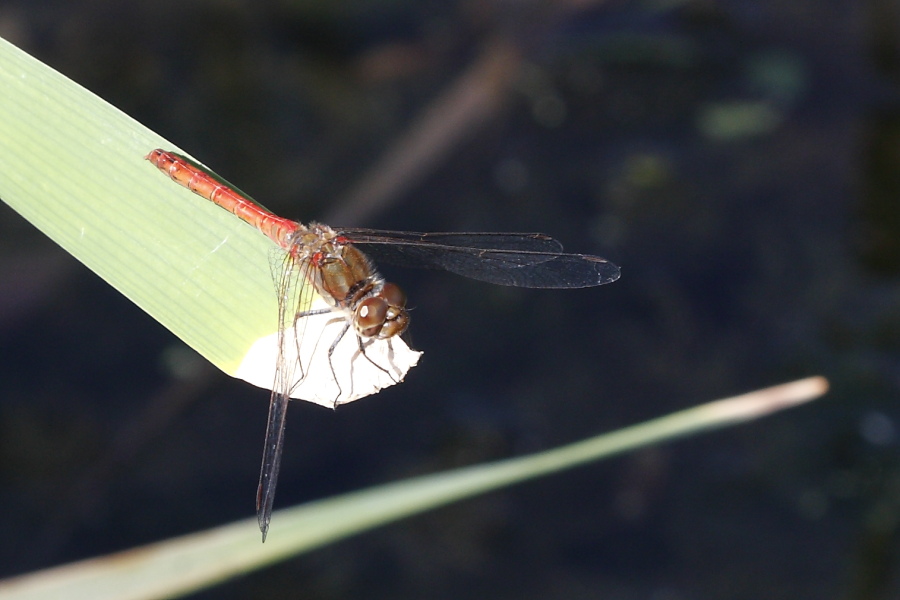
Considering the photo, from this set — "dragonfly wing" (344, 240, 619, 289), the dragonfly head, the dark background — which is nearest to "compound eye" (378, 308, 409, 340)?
the dragonfly head

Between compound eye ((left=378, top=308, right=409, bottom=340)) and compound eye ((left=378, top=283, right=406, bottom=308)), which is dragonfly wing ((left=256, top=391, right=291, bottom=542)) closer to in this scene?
compound eye ((left=378, top=308, right=409, bottom=340))

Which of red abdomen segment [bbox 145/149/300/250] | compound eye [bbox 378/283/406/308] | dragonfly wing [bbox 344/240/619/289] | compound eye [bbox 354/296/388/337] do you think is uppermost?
red abdomen segment [bbox 145/149/300/250]

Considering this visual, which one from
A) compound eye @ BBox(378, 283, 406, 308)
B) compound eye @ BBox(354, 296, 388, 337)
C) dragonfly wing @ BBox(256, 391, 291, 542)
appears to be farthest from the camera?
compound eye @ BBox(378, 283, 406, 308)

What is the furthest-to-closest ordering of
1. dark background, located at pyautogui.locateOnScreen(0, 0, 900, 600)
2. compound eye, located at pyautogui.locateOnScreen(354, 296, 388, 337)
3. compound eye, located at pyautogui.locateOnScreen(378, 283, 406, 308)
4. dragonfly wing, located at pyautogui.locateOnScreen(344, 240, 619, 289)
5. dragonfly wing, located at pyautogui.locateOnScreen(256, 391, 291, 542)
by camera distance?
dark background, located at pyautogui.locateOnScreen(0, 0, 900, 600) → dragonfly wing, located at pyautogui.locateOnScreen(344, 240, 619, 289) → compound eye, located at pyautogui.locateOnScreen(378, 283, 406, 308) → compound eye, located at pyautogui.locateOnScreen(354, 296, 388, 337) → dragonfly wing, located at pyautogui.locateOnScreen(256, 391, 291, 542)

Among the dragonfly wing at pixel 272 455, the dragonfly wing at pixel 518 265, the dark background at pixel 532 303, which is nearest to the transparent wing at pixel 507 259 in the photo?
the dragonfly wing at pixel 518 265

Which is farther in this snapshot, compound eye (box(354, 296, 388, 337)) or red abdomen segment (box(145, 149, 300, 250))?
compound eye (box(354, 296, 388, 337))

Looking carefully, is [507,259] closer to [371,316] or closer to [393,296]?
[393,296]

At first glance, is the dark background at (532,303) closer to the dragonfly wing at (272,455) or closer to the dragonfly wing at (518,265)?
the dragonfly wing at (518,265)

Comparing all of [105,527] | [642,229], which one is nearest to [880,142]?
[642,229]
